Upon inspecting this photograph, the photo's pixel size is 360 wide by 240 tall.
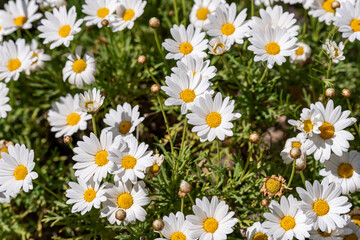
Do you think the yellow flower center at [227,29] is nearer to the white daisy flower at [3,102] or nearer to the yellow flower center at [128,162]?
the yellow flower center at [128,162]

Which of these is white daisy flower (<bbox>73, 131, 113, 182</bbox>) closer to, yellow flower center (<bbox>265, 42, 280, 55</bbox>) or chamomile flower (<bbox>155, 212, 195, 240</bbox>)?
chamomile flower (<bbox>155, 212, 195, 240</bbox>)

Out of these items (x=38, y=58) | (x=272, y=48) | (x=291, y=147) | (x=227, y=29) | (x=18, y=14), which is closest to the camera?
(x=291, y=147)

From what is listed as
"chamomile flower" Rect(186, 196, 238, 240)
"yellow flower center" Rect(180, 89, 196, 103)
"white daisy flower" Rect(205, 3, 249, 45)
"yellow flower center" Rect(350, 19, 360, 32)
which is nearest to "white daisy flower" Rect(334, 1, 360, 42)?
"yellow flower center" Rect(350, 19, 360, 32)

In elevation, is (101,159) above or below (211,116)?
below

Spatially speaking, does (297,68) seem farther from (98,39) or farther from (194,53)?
(98,39)

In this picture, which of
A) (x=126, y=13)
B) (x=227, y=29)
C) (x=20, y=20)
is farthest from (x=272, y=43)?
(x=20, y=20)

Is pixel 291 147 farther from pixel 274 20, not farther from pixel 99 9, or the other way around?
pixel 99 9
